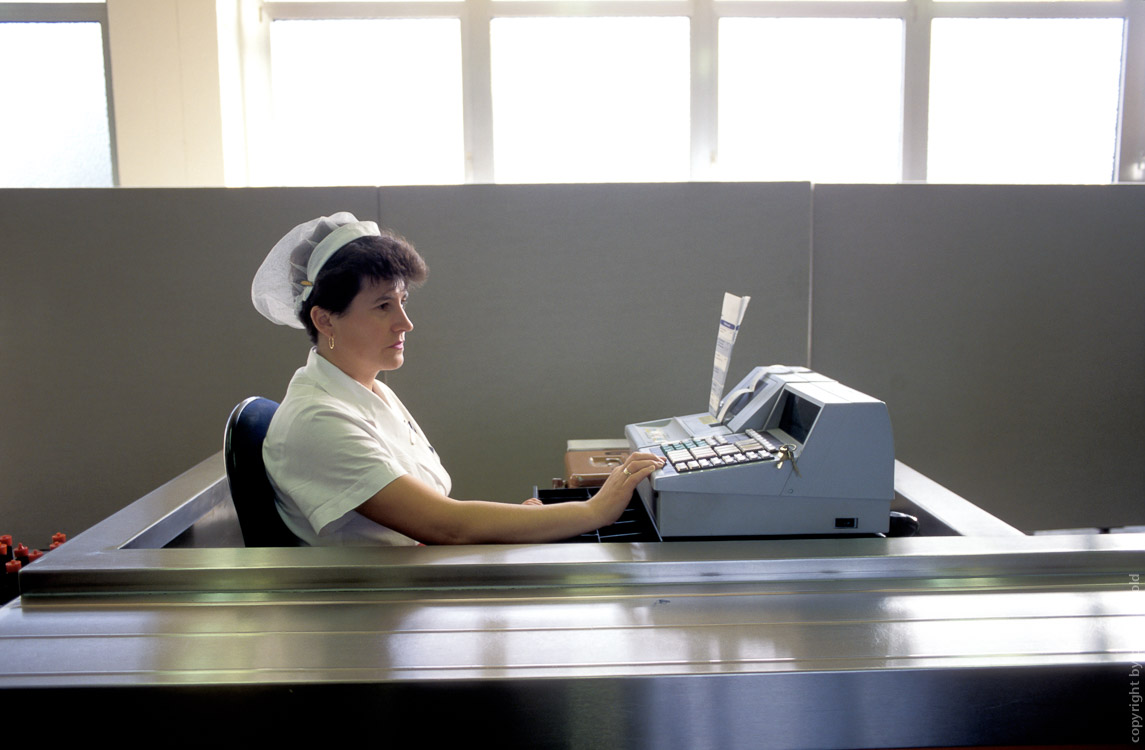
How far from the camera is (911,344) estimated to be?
269cm

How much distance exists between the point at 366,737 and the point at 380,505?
0.50m

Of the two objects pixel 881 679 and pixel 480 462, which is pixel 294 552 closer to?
pixel 881 679

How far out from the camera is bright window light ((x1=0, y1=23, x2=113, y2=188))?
371 cm

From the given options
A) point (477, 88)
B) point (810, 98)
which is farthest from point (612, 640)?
point (810, 98)

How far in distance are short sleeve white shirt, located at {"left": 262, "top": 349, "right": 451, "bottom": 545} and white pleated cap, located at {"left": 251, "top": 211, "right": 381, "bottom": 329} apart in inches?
6.4

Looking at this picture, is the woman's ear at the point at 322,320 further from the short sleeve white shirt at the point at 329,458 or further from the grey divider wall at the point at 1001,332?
the grey divider wall at the point at 1001,332

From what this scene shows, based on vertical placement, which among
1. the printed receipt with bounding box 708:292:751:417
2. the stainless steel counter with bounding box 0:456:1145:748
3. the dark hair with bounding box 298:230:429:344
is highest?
the dark hair with bounding box 298:230:429:344

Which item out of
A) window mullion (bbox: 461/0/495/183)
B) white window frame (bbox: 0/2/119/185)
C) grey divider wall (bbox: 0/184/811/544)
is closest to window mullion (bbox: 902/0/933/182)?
grey divider wall (bbox: 0/184/811/544)

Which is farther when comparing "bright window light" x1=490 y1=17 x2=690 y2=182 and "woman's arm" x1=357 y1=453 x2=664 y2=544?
"bright window light" x1=490 y1=17 x2=690 y2=182

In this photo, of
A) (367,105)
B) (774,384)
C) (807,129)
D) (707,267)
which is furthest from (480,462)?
(807,129)

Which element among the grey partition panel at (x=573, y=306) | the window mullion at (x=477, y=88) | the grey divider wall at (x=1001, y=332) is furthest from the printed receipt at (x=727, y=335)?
the window mullion at (x=477, y=88)

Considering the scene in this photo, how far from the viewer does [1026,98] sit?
4.14 m

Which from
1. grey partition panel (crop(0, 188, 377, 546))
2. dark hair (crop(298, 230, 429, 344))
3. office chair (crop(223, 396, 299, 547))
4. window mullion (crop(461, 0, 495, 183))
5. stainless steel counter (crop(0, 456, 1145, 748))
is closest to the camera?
stainless steel counter (crop(0, 456, 1145, 748))

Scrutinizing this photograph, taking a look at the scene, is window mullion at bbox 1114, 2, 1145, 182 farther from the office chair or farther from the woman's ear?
the office chair
